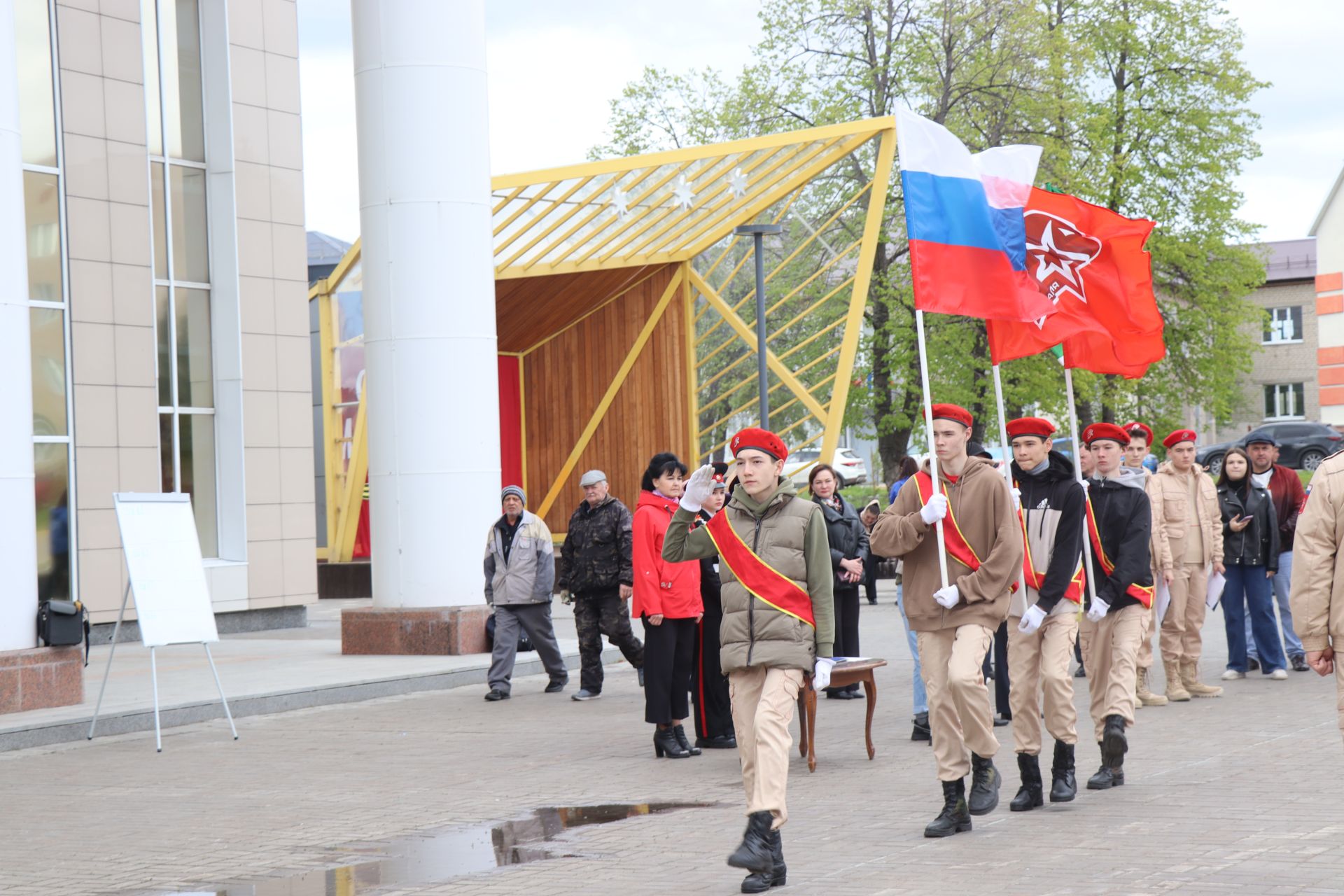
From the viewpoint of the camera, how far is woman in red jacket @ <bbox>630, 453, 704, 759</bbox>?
1054 cm

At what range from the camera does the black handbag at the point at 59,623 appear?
12711mm

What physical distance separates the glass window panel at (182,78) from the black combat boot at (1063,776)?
54.9ft

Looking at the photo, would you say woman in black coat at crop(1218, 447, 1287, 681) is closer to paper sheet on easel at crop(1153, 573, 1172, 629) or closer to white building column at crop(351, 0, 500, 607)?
paper sheet on easel at crop(1153, 573, 1172, 629)

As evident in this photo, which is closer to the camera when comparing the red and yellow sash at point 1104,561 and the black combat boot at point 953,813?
the black combat boot at point 953,813

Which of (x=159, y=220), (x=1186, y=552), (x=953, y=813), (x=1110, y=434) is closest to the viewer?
(x=953, y=813)

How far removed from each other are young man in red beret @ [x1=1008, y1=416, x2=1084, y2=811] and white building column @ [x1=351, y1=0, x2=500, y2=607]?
30.4 ft

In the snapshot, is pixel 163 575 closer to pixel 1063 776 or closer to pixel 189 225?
pixel 1063 776

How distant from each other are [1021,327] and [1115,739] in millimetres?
2312

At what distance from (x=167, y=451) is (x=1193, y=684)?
13751mm

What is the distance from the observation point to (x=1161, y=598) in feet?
41.2

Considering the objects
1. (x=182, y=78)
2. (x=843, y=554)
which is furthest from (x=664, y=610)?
(x=182, y=78)

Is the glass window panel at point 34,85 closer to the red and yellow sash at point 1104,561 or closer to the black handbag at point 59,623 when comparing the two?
the black handbag at point 59,623

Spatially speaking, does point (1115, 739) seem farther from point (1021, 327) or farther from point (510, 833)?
point (510, 833)

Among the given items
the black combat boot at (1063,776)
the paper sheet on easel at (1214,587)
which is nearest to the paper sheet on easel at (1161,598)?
the paper sheet on easel at (1214,587)
